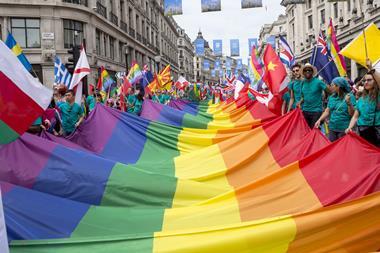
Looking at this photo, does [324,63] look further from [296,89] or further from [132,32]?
[132,32]

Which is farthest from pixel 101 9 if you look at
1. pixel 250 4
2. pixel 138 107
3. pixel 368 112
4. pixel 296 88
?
pixel 368 112

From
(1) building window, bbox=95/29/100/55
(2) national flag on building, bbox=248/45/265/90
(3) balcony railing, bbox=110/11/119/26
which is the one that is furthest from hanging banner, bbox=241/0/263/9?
(3) balcony railing, bbox=110/11/119/26

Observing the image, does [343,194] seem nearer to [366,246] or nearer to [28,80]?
[366,246]

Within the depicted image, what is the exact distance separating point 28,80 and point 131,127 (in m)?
5.27

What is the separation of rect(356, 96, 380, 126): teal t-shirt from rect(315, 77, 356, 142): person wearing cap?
0.73 meters

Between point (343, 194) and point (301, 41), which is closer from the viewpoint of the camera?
point (343, 194)

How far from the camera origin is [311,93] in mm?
7895

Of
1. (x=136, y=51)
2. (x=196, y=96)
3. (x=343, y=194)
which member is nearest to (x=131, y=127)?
(x=343, y=194)

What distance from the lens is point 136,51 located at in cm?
4541

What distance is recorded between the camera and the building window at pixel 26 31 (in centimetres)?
2773

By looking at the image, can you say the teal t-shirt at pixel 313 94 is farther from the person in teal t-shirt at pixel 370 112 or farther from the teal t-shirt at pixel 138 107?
the teal t-shirt at pixel 138 107

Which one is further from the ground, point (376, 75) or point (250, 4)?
point (250, 4)

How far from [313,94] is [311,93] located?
4cm

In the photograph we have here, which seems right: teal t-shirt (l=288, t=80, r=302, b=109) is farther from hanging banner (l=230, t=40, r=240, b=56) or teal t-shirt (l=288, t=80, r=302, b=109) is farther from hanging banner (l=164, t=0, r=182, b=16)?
hanging banner (l=230, t=40, r=240, b=56)
